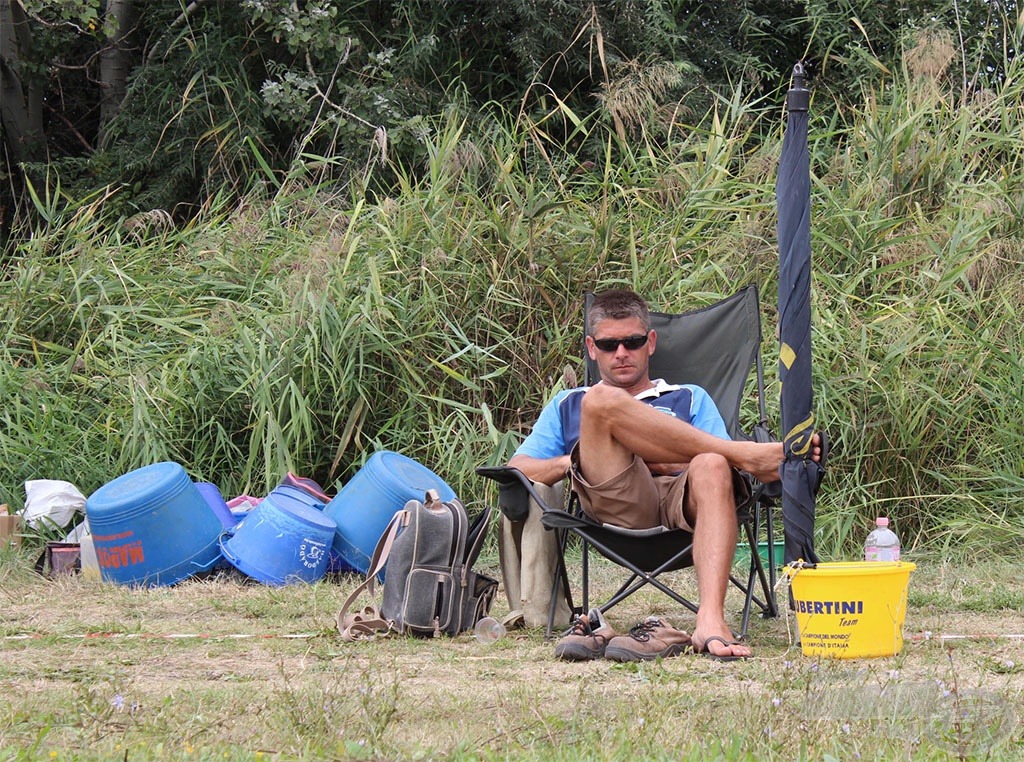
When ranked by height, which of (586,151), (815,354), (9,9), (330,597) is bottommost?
(330,597)

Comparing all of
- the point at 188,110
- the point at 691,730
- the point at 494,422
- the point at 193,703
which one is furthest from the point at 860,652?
the point at 188,110

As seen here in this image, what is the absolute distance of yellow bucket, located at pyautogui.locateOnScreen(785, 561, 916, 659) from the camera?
300 centimetres

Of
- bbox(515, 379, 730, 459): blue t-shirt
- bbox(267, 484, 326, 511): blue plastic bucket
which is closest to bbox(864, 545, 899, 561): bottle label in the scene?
bbox(515, 379, 730, 459): blue t-shirt

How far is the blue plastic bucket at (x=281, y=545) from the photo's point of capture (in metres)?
4.77

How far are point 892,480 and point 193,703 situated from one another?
142 inches

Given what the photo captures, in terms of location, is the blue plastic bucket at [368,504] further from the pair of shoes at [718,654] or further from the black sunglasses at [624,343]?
the pair of shoes at [718,654]

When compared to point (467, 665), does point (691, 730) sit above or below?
above

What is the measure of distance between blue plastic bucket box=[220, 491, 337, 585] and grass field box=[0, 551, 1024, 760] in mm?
572

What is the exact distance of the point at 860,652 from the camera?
304 centimetres

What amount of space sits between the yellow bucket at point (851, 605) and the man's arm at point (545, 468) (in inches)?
35.2

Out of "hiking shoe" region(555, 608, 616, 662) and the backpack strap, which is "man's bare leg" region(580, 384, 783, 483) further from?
the backpack strap

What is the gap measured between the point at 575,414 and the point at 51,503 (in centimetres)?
258

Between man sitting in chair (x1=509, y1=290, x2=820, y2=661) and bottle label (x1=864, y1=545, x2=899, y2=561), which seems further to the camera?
bottle label (x1=864, y1=545, x2=899, y2=561)

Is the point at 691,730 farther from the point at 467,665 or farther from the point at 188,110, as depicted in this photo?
the point at 188,110
